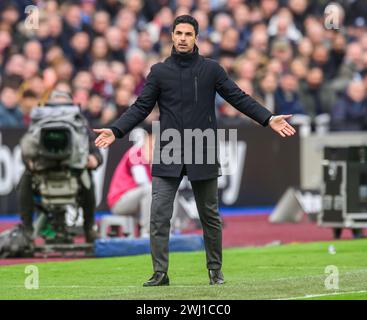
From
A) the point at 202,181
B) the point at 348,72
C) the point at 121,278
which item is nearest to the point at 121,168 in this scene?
the point at 121,278

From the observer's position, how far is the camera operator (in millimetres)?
17359

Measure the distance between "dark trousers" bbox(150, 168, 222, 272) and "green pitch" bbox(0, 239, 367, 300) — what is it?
11.8 inches

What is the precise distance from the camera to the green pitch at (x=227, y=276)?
11703 mm

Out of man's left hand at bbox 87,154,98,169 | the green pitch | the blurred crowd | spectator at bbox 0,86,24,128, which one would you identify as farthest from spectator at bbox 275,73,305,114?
man's left hand at bbox 87,154,98,169

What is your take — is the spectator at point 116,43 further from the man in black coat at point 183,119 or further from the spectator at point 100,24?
the man in black coat at point 183,119

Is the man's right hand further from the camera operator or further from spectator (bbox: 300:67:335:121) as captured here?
spectator (bbox: 300:67:335:121)

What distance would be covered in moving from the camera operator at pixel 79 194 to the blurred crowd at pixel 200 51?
429cm

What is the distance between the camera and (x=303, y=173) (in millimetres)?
25562

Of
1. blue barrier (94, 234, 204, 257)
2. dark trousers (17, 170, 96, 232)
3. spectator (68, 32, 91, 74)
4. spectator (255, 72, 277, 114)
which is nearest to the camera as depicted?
blue barrier (94, 234, 204, 257)

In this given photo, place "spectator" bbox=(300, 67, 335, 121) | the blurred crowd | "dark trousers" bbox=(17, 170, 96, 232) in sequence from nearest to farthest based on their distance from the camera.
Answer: "dark trousers" bbox=(17, 170, 96, 232) → the blurred crowd → "spectator" bbox=(300, 67, 335, 121)

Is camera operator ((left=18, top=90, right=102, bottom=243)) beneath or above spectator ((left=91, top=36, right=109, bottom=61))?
beneath
